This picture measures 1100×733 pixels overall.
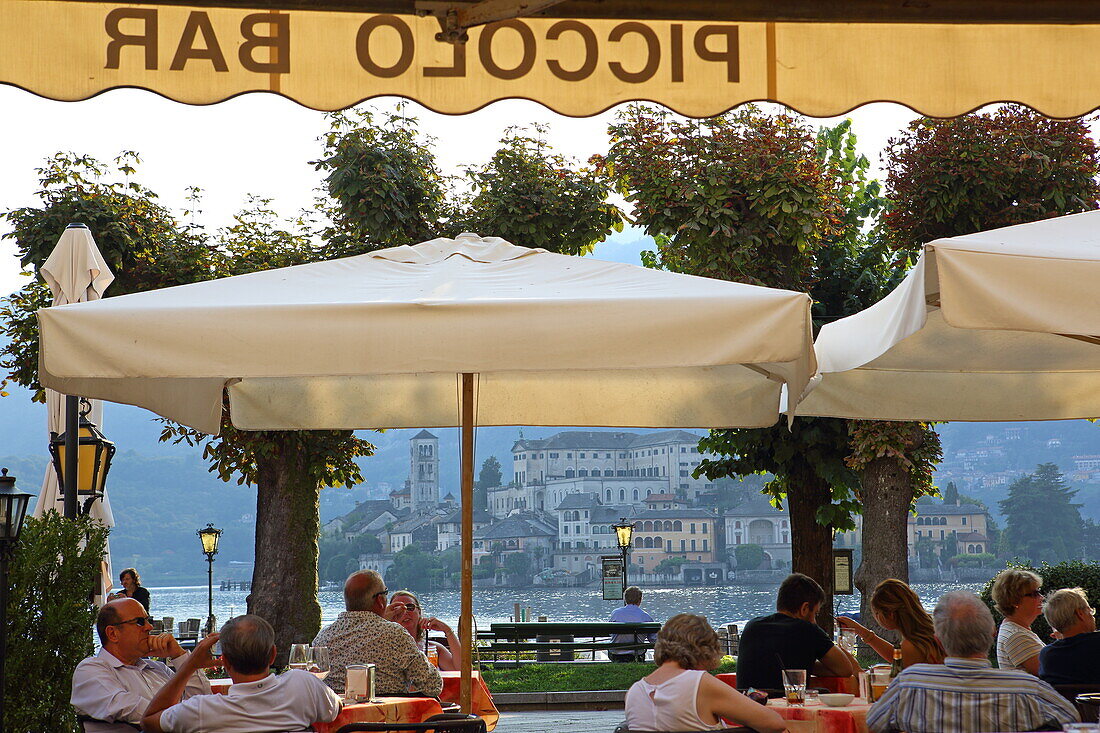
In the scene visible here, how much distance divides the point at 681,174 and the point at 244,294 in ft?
41.3

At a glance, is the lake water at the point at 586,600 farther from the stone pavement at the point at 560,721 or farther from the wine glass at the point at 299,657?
the wine glass at the point at 299,657

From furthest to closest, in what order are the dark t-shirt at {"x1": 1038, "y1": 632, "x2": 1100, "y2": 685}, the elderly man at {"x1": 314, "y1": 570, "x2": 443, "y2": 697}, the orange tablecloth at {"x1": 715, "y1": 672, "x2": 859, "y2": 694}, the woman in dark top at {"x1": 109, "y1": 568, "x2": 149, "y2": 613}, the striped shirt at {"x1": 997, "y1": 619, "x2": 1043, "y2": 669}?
the woman in dark top at {"x1": 109, "y1": 568, "x2": 149, "y2": 613} < the striped shirt at {"x1": 997, "y1": 619, "x2": 1043, "y2": 669} < the elderly man at {"x1": 314, "y1": 570, "x2": 443, "y2": 697} < the orange tablecloth at {"x1": 715, "y1": 672, "x2": 859, "y2": 694} < the dark t-shirt at {"x1": 1038, "y1": 632, "x2": 1100, "y2": 685}

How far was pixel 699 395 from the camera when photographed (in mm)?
6168

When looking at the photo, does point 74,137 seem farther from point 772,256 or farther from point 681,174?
point 772,256

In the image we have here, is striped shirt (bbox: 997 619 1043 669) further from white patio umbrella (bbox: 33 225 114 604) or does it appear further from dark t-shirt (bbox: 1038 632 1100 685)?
white patio umbrella (bbox: 33 225 114 604)

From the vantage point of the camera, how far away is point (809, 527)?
52.4 feet

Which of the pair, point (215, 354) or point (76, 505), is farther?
point (76, 505)

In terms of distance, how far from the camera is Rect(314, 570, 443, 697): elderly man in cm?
570

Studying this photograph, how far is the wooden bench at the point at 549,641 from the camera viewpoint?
1856 cm

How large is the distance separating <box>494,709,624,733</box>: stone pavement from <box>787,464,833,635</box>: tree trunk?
11.0ft

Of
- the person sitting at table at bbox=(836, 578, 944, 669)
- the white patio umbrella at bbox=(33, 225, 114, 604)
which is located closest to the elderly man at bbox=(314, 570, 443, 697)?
the person sitting at table at bbox=(836, 578, 944, 669)

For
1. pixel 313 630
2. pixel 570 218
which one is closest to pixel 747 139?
pixel 570 218

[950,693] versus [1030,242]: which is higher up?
[1030,242]

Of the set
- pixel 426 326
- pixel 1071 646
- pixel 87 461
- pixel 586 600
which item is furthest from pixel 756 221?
pixel 586 600
